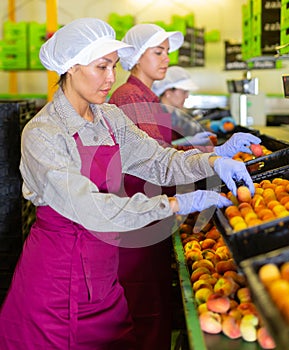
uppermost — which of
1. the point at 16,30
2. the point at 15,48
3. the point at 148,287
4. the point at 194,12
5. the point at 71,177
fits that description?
the point at 194,12

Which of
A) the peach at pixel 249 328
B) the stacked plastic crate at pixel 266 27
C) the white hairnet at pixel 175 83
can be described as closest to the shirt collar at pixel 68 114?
the peach at pixel 249 328

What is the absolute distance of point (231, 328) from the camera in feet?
5.00

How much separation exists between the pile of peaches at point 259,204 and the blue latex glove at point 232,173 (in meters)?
0.02

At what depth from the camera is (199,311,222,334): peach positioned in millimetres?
1538

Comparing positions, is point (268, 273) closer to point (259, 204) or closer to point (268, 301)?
point (268, 301)

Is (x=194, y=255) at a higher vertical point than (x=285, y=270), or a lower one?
lower

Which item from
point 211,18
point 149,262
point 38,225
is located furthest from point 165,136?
point 211,18

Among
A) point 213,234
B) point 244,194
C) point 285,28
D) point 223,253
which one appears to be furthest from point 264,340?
point 285,28

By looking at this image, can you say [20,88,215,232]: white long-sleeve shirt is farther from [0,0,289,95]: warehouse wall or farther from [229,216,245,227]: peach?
[0,0,289,95]: warehouse wall

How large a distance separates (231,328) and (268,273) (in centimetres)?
28

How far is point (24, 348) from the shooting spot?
2.12 metres

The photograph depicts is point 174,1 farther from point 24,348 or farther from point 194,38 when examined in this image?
point 24,348

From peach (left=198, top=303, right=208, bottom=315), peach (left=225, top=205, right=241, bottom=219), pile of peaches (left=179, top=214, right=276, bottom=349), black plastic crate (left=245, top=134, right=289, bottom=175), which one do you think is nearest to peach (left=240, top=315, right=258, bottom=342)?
pile of peaches (left=179, top=214, right=276, bottom=349)

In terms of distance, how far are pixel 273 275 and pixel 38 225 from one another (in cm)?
112
